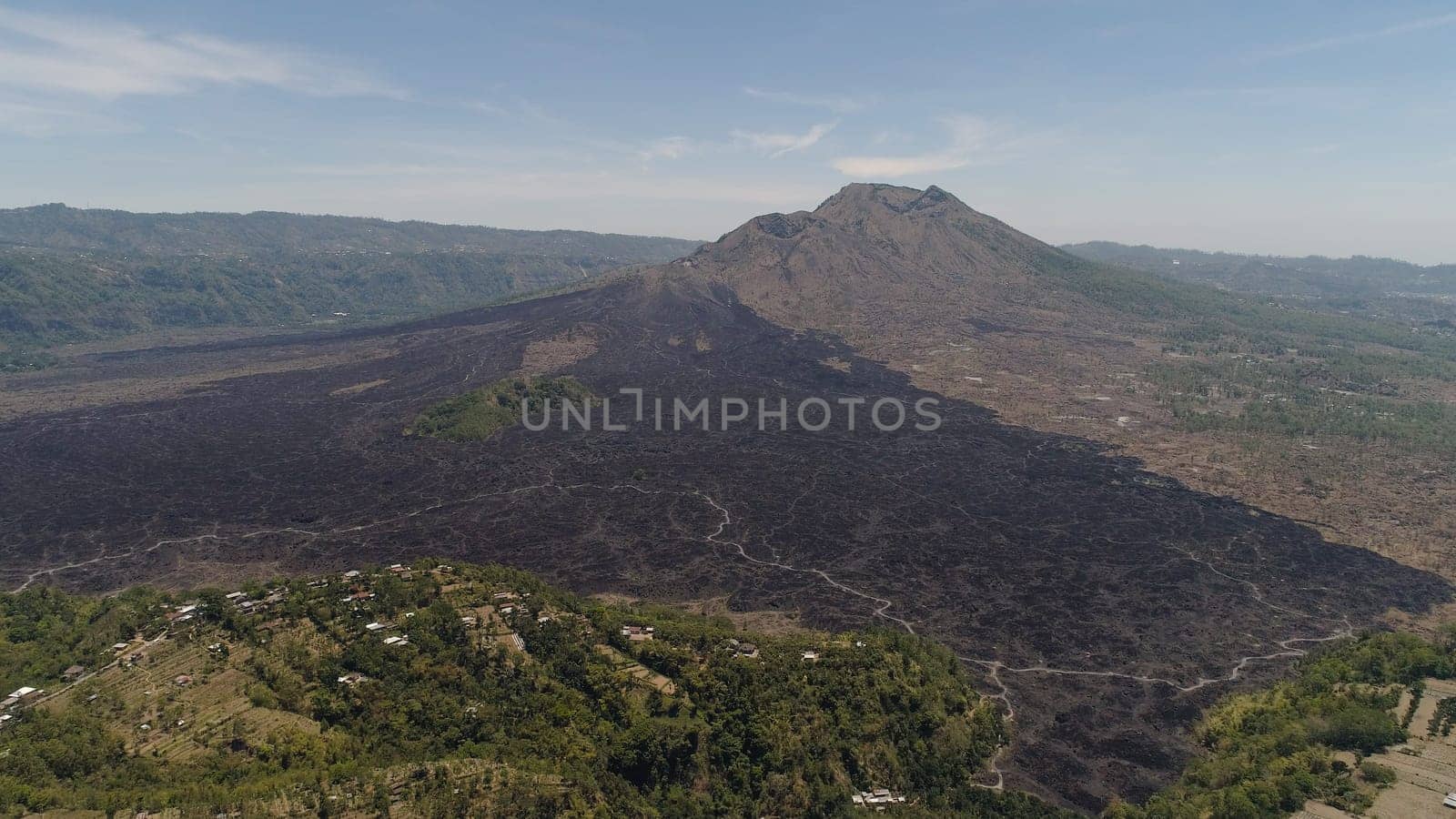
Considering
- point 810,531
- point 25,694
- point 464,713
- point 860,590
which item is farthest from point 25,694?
point 810,531

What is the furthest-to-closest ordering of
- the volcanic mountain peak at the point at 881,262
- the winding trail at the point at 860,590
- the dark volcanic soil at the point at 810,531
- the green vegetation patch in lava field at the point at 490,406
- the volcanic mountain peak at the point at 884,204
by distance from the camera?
the volcanic mountain peak at the point at 884,204 → the volcanic mountain peak at the point at 881,262 → the green vegetation patch in lava field at the point at 490,406 → the dark volcanic soil at the point at 810,531 → the winding trail at the point at 860,590

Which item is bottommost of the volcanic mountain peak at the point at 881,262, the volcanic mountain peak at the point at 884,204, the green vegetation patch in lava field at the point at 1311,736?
the green vegetation patch in lava field at the point at 1311,736

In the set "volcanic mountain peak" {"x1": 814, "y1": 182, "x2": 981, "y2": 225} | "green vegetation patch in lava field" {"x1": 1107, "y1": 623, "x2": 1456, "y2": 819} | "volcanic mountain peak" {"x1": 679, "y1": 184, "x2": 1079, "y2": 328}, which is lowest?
"green vegetation patch in lava field" {"x1": 1107, "y1": 623, "x2": 1456, "y2": 819}

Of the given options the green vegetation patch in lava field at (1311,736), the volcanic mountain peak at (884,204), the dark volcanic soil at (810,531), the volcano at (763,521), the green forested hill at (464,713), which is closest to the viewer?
the green forested hill at (464,713)

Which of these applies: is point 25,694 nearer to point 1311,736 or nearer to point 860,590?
point 860,590

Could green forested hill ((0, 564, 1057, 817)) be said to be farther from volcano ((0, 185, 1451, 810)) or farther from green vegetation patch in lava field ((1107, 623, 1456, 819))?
green vegetation patch in lava field ((1107, 623, 1456, 819))

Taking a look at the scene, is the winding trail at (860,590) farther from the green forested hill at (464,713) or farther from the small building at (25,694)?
the small building at (25,694)

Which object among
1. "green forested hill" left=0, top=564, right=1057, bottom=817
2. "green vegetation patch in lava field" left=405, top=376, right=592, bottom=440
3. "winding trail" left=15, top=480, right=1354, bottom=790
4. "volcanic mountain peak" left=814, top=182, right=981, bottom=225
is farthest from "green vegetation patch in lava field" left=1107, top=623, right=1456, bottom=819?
"volcanic mountain peak" left=814, top=182, right=981, bottom=225

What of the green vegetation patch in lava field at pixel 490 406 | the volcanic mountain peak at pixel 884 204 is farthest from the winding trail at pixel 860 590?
the volcanic mountain peak at pixel 884 204
